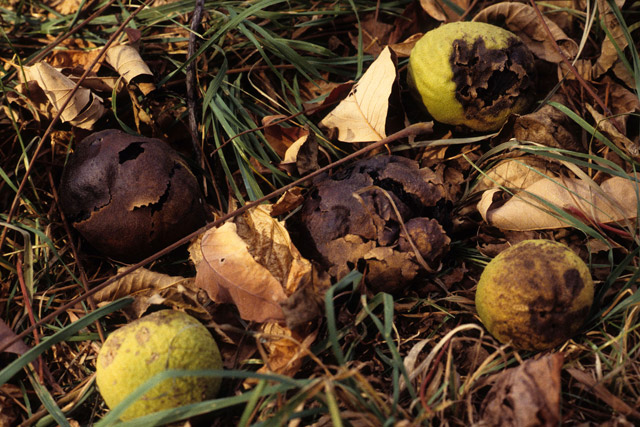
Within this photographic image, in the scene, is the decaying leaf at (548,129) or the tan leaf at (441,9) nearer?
the decaying leaf at (548,129)

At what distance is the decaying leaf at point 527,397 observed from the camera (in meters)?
1.50

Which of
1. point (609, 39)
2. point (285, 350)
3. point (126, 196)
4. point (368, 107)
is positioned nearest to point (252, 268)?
point (285, 350)

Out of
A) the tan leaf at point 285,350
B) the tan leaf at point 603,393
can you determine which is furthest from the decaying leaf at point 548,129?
the tan leaf at point 285,350

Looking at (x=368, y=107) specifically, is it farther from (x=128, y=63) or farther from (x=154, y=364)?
(x=154, y=364)

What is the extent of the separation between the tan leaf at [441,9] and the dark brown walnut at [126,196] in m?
1.46

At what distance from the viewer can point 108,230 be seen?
6.81ft

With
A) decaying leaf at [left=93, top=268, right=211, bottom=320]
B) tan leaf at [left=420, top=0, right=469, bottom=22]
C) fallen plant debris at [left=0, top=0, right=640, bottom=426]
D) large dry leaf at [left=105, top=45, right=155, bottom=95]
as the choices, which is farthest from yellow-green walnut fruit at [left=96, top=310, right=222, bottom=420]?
tan leaf at [left=420, top=0, right=469, bottom=22]

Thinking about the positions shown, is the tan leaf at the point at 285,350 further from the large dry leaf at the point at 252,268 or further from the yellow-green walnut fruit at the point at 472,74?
the yellow-green walnut fruit at the point at 472,74

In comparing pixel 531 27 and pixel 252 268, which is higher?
pixel 531 27

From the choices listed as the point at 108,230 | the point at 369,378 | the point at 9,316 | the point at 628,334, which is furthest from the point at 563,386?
the point at 9,316

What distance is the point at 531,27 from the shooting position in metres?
2.51

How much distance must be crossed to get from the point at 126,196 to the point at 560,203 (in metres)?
1.72

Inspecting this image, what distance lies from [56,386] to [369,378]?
1.15 meters

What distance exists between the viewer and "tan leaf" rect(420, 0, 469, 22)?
8.54 feet
